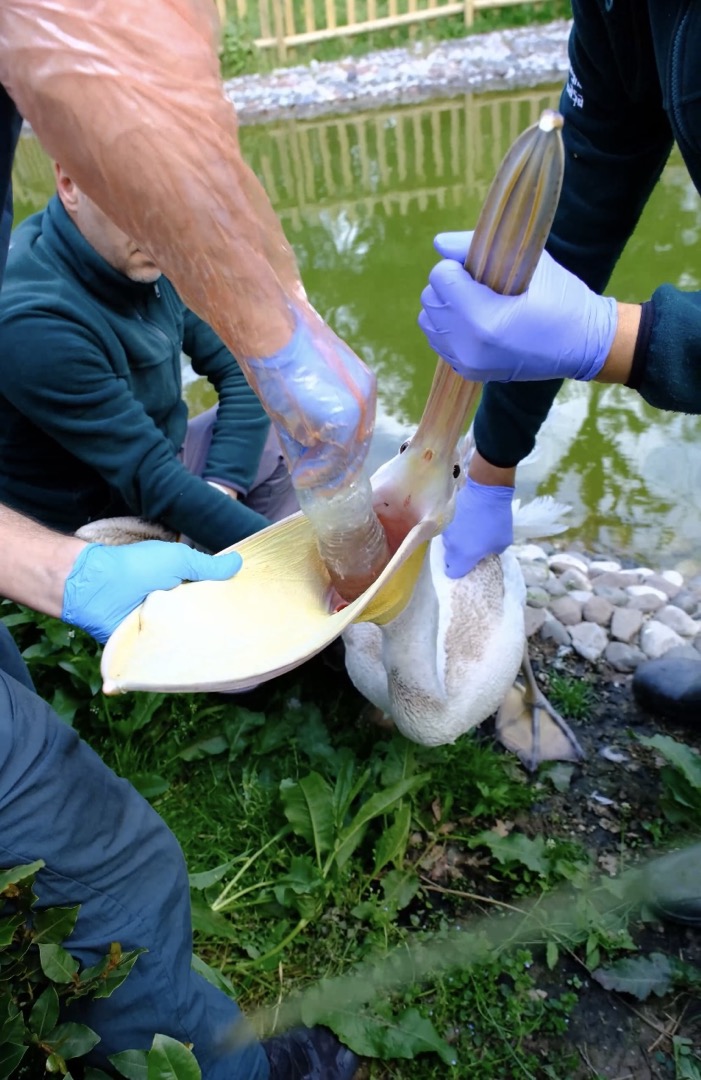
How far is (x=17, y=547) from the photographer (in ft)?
3.82

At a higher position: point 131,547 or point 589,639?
point 131,547

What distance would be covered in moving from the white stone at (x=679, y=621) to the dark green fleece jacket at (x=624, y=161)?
823mm

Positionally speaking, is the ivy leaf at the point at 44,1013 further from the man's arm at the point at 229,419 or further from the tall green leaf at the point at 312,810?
the man's arm at the point at 229,419

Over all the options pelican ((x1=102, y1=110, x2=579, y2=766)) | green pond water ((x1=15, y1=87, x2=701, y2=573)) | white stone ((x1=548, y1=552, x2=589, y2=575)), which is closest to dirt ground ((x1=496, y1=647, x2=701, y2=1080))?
white stone ((x1=548, y1=552, x2=589, y2=575))

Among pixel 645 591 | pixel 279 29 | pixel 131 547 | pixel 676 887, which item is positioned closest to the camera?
pixel 131 547

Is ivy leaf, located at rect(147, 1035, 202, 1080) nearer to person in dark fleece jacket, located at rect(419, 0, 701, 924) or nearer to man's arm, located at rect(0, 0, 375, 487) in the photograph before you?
man's arm, located at rect(0, 0, 375, 487)

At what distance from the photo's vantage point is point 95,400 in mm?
1680

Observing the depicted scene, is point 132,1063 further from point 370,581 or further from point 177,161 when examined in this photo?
point 177,161

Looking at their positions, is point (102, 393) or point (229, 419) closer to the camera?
point (102, 393)

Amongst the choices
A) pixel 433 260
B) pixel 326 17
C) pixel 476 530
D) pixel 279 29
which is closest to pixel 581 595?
pixel 476 530

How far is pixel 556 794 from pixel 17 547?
4.40 ft

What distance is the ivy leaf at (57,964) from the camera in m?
0.97

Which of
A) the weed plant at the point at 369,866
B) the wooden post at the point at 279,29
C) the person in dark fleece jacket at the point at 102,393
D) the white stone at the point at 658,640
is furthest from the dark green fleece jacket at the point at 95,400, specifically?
the wooden post at the point at 279,29

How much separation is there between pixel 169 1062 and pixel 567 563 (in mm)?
1992
